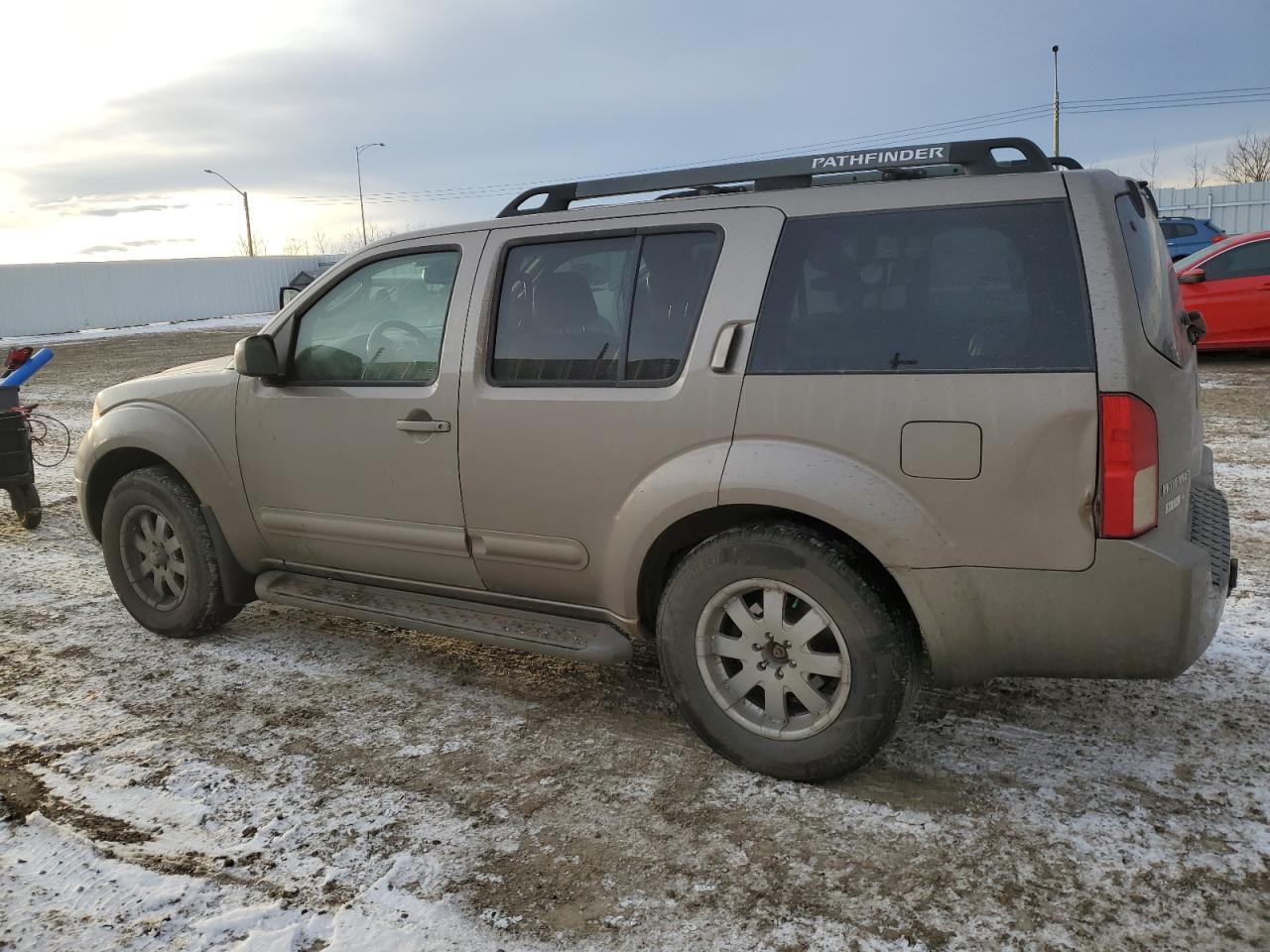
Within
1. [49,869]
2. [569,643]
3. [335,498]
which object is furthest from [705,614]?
[49,869]

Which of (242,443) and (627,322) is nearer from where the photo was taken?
(627,322)

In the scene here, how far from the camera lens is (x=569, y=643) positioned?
3.52 metres

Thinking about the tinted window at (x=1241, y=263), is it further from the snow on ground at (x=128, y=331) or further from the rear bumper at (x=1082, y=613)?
the snow on ground at (x=128, y=331)

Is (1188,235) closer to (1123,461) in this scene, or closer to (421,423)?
(1123,461)

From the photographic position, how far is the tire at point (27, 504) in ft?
22.6

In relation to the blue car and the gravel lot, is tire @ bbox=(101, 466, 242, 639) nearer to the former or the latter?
the gravel lot

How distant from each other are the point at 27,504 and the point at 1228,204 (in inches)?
1446

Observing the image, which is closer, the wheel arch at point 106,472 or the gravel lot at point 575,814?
the gravel lot at point 575,814

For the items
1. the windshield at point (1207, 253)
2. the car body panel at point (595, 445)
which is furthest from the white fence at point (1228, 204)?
the car body panel at point (595, 445)

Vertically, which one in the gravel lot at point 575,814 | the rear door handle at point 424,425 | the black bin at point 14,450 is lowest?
the gravel lot at point 575,814

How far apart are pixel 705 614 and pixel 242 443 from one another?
228cm

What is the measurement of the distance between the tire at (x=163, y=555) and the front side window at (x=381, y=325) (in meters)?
0.90

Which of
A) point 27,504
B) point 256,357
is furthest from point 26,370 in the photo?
point 256,357

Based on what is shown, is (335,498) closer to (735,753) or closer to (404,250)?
(404,250)
